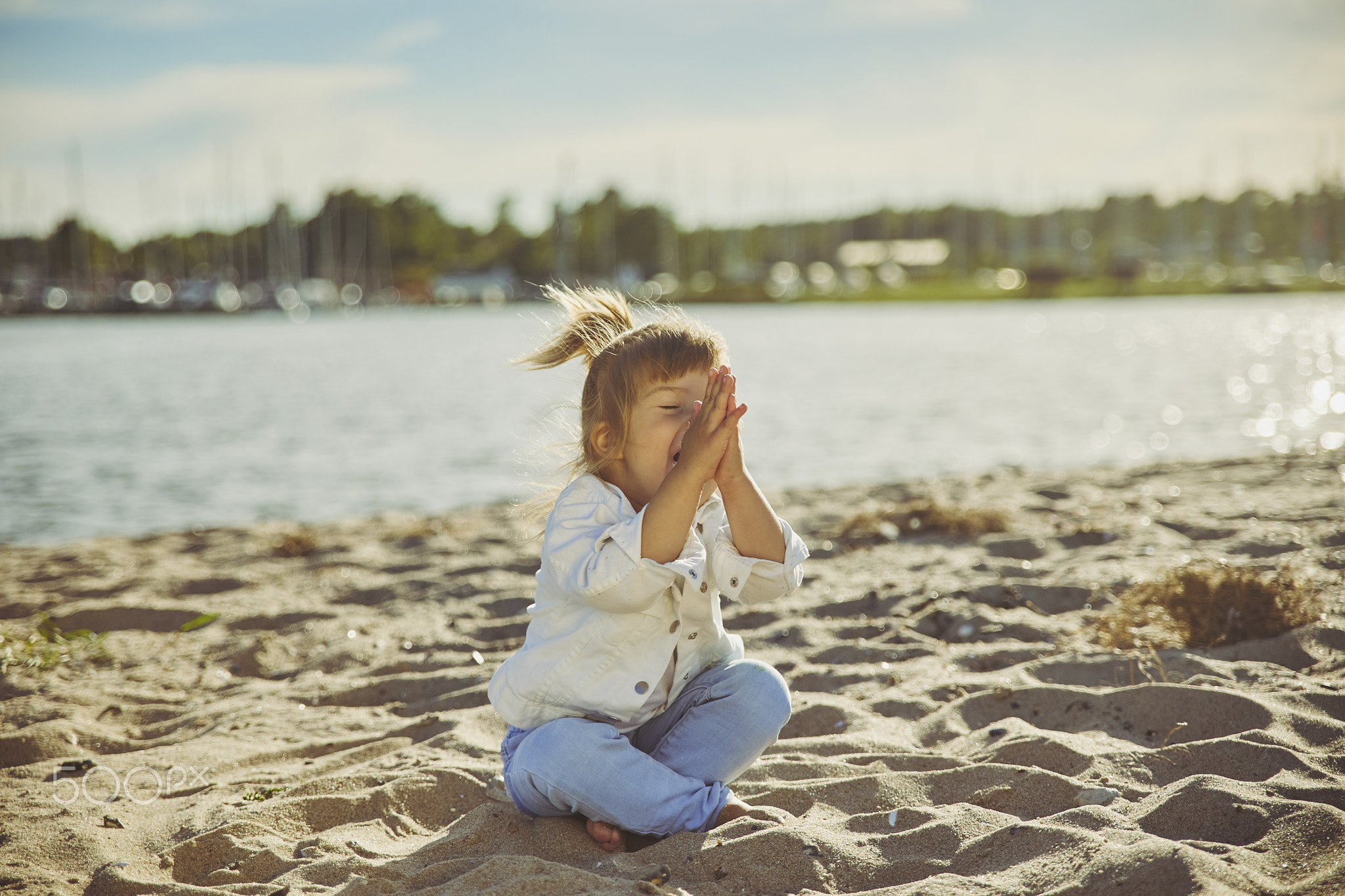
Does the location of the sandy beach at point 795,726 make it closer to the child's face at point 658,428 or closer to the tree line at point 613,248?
the child's face at point 658,428

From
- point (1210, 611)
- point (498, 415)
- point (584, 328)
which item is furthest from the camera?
point (498, 415)

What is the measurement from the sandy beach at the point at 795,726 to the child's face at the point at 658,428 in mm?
946

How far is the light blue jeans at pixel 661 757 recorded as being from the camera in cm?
257

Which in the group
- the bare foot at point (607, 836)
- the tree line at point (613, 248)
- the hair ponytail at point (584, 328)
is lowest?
the bare foot at point (607, 836)

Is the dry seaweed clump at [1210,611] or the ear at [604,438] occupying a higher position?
the ear at [604,438]

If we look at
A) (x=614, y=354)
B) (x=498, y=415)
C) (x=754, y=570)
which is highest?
(x=614, y=354)

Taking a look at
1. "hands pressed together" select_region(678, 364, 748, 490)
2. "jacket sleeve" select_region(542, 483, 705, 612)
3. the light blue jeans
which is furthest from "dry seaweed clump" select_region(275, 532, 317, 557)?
"hands pressed together" select_region(678, 364, 748, 490)

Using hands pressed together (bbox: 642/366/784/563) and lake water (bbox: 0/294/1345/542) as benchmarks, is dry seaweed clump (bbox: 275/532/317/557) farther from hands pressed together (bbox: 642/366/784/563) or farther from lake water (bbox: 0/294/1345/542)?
hands pressed together (bbox: 642/366/784/563)

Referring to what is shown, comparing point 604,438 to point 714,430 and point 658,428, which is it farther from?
point 714,430

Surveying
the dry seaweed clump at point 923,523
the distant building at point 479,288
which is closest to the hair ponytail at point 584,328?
the dry seaweed clump at point 923,523

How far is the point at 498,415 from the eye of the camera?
50.0 feet

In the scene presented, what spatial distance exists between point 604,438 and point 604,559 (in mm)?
378

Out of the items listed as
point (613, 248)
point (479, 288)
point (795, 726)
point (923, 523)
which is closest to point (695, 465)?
point (795, 726)

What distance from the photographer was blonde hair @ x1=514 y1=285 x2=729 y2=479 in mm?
2643
